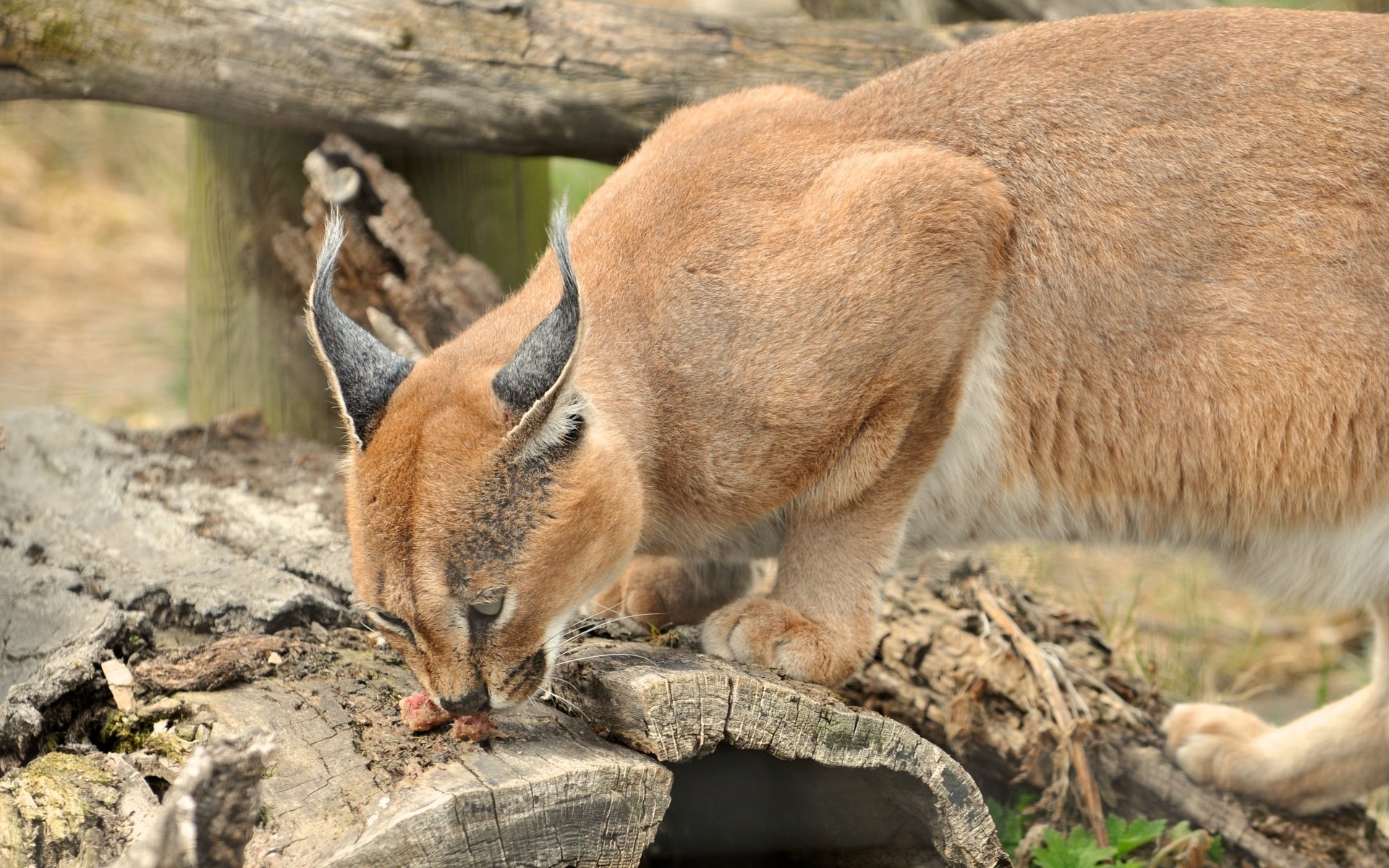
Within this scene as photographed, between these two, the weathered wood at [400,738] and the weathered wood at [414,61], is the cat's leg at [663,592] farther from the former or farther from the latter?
the weathered wood at [414,61]

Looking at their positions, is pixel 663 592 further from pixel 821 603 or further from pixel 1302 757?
pixel 1302 757

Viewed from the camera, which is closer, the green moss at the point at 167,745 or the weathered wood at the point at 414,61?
the green moss at the point at 167,745

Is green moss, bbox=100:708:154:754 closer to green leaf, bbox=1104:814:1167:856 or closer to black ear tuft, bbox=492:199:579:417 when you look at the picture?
black ear tuft, bbox=492:199:579:417

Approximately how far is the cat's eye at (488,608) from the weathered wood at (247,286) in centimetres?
277

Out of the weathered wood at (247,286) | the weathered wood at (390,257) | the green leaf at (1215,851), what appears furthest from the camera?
the weathered wood at (247,286)

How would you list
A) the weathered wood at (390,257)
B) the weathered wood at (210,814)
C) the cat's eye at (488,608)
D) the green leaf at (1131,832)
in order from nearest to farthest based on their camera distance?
1. the weathered wood at (210,814)
2. the cat's eye at (488,608)
3. the green leaf at (1131,832)
4. the weathered wood at (390,257)

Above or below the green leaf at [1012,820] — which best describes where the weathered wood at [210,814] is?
above

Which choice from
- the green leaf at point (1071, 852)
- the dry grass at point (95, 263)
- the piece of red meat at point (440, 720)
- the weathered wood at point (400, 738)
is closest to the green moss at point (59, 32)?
the weathered wood at point (400, 738)

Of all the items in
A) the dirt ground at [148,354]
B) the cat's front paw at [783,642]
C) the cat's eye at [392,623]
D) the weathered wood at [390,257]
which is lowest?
the dirt ground at [148,354]

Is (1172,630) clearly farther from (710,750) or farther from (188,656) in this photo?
(188,656)

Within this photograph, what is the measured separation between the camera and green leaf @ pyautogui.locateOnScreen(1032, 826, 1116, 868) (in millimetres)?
3705

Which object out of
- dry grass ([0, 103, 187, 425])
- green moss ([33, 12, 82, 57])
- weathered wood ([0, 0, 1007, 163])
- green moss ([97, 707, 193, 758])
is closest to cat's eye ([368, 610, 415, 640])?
green moss ([97, 707, 193, 758])

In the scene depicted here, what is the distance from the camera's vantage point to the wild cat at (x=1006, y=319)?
3.71m

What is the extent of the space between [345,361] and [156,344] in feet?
22.4
